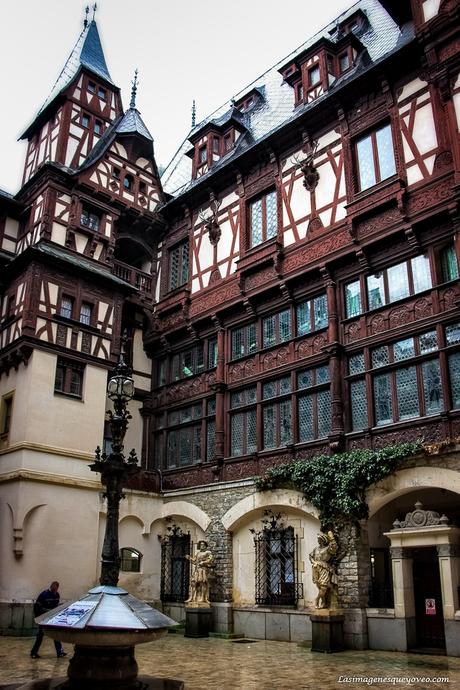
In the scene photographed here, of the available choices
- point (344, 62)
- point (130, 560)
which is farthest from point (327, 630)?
point (344, 62)

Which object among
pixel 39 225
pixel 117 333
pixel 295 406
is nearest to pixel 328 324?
pixel 295 406

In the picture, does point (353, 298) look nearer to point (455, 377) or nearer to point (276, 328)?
point (276, 328)

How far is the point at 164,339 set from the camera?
76.7ft

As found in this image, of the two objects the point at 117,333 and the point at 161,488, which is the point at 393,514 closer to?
the point at 161,488

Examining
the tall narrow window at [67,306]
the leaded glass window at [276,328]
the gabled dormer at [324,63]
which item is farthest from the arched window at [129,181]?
the leaded glass window at [276,328]

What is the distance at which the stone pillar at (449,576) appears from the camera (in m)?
13.0

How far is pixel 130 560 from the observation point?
20766 mm

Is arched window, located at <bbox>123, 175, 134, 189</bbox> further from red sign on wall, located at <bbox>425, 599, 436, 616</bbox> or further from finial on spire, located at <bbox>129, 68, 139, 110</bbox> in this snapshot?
red sign on wall, located at <bbox>425, 599, 436, 616</bbox>

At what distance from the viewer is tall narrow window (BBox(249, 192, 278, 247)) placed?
20.3 m

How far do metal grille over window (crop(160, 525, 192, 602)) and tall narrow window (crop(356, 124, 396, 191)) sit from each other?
12381 mm

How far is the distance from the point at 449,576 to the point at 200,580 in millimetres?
7375

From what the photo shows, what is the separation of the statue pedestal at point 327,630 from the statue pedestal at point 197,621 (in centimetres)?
410

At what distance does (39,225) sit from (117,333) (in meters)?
4.65

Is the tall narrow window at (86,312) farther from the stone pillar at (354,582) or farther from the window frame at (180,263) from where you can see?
the stone pillar at (354,582)
